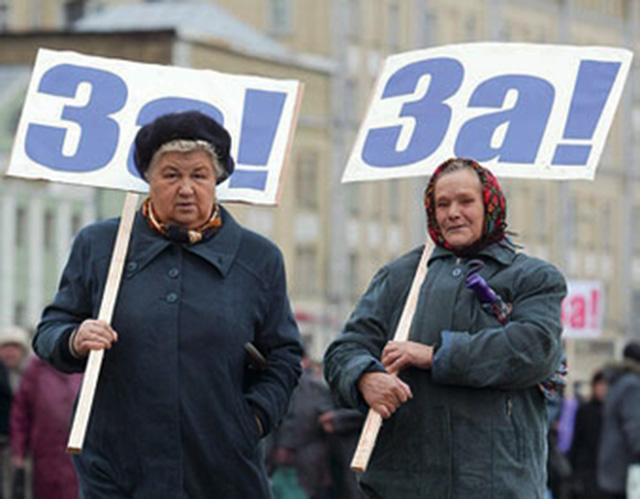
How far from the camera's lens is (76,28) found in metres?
59.5

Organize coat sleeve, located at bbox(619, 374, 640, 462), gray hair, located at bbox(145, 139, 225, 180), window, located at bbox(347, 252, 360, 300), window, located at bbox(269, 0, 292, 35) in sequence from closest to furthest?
1. gray hair, located at bbox(145, 139, 225, 180)
2. coat sleeve, located at bbox(619, 374, 640, 462)
3. window, located at bbox(347, 252, 360, 300)
4. window, located at bbox(269, 0, 292, 35)

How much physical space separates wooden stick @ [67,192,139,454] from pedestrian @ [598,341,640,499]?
9.26 metres

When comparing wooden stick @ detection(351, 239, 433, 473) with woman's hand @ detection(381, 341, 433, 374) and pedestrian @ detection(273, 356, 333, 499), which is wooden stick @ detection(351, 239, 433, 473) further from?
pedestrian @ detection(273, 356, 333, 499)

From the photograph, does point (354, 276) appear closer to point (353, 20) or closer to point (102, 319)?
point (353, 20)

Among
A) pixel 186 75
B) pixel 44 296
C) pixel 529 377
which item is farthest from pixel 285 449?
pixel 44 296

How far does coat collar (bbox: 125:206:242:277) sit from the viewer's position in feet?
27.7

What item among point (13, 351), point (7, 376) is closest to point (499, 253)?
point (7, 376)

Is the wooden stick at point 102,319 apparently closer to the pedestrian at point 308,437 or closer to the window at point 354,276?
→ the pedestrian at point 308,437

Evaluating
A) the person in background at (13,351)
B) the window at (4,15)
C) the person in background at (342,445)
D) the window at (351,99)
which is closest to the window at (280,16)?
the window at (351,99)

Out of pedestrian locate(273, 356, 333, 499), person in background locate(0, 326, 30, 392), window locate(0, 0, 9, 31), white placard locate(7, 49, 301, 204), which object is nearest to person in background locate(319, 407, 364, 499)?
pedestrian locate(273, 356, 333, 499)

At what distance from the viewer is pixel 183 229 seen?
8453 mm

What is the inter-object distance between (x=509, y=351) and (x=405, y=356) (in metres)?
0.31

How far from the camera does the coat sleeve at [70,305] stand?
8.48 metres

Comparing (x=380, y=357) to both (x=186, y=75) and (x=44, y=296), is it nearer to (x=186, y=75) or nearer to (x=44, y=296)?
(x=186, y=75)
